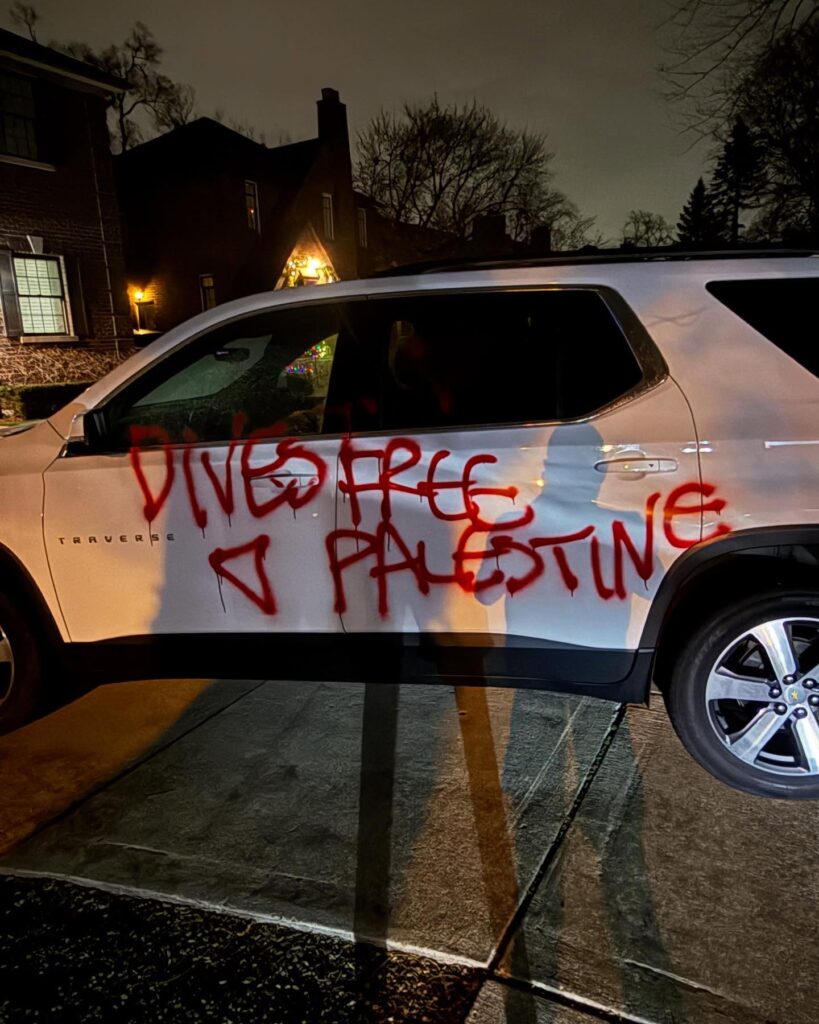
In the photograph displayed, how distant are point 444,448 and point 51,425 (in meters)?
1.62

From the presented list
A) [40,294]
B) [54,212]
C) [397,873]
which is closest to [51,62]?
[54,212]

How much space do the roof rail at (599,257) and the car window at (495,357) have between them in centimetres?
13

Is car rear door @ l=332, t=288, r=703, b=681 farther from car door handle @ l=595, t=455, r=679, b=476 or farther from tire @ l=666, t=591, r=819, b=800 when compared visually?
tire @ l=666, t=591, r=819, b=800

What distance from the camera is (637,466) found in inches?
99.7

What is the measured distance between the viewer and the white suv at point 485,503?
2539 millimetres

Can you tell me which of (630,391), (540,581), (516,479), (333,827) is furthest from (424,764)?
(630,391)

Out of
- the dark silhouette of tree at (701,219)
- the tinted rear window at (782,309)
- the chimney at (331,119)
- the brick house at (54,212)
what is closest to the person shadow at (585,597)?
the tinted rear window at (782,309)

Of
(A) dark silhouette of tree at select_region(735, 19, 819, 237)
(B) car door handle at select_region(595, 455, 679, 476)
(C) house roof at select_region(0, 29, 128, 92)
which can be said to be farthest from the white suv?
(C) house roof at select_region(0, 29, 128, 92)

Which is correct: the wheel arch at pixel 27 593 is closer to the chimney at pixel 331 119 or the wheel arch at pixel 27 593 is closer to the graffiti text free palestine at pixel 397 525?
the graffiti text free palestine at pixel 397 525

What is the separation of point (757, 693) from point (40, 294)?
1598 cm

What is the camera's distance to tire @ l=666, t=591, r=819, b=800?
2.57 m

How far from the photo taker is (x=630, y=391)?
2.59 m

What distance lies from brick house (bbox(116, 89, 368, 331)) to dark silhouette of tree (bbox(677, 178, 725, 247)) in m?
24.2

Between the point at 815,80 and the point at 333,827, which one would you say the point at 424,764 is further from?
the point at 815,80
